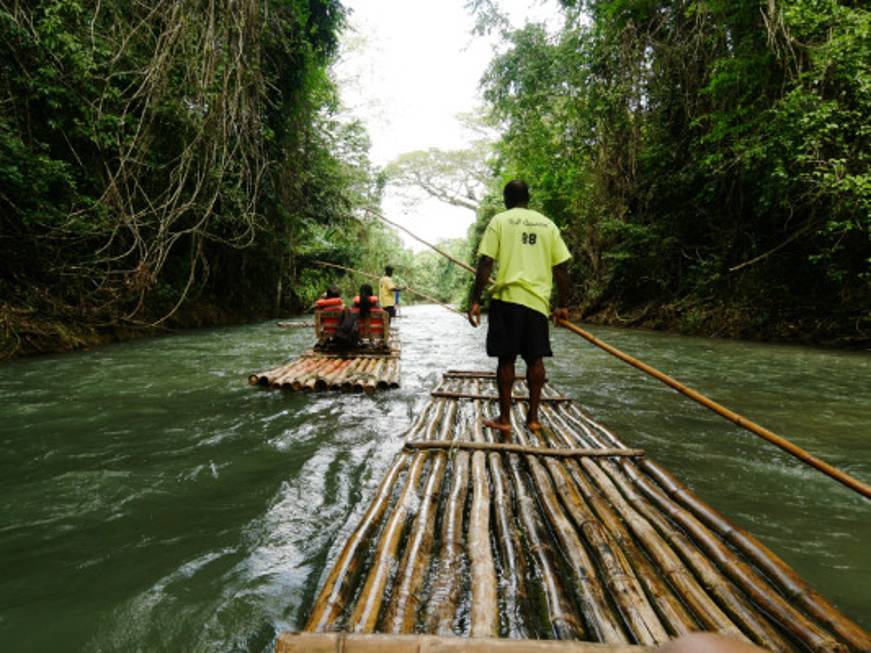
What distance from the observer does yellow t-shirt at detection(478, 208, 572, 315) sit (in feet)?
10.5

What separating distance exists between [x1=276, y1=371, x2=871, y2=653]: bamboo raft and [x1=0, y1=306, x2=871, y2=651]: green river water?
1.00 ft

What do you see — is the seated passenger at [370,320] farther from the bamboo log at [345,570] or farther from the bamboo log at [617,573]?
the bamboo log at [617,573]

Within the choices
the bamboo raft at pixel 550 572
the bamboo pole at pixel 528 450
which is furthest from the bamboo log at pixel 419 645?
the bamboo pole at pixel 528 450

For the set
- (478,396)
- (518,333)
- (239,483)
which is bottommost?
(239,483)

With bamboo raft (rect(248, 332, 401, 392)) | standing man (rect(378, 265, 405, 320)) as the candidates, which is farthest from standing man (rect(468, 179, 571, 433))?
standing man (rect(378, 265, 405, 320))

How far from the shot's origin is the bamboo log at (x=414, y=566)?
1.38 m

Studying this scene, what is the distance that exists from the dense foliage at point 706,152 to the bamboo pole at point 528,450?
6826mm

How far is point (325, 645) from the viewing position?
1.16 meters

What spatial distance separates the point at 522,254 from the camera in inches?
126

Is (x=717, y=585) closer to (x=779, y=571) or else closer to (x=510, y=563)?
(x=779, y=571)

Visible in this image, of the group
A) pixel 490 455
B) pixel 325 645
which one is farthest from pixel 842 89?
pixel 325 645

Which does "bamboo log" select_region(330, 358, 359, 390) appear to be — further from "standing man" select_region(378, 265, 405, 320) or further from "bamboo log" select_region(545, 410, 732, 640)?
"standing man" select_region(378, 265, 405, 320)

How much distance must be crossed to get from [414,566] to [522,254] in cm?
217

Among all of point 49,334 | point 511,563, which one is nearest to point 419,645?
point 511,563
